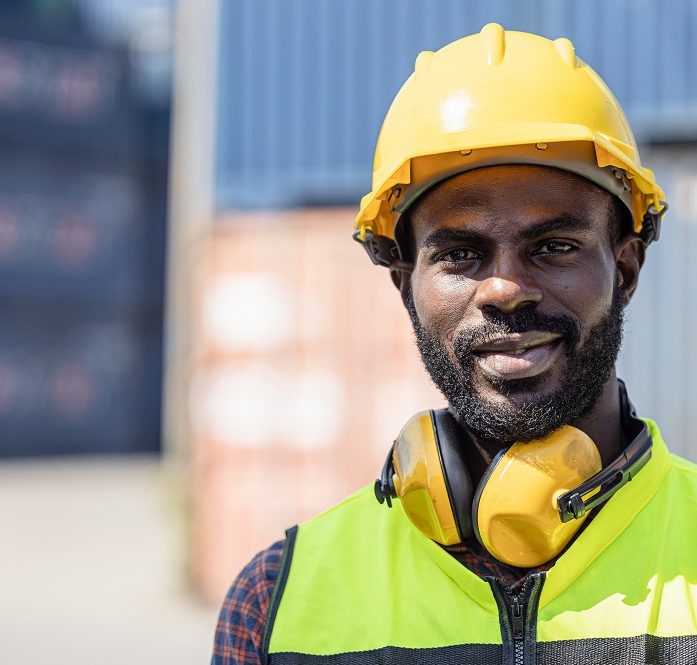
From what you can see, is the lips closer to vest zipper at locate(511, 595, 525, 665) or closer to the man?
the man

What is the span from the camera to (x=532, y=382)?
172 cm

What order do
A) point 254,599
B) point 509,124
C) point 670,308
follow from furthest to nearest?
point 670,308 → point 254,599 → point 509,124

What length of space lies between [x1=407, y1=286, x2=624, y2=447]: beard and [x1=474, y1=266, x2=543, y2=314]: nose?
2cm

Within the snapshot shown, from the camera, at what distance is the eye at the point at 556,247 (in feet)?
5.75

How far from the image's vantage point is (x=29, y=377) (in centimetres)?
2281

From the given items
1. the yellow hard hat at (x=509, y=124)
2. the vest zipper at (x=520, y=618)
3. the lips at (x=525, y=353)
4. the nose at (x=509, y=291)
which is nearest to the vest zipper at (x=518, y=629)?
the vest zipper at (x=520, y=618)

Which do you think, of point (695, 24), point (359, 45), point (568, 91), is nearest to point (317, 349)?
point (359, 45)

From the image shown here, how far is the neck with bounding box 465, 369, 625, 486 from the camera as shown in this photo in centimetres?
184

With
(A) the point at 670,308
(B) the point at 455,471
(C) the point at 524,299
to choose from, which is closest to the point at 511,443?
(B) the point at 455,471

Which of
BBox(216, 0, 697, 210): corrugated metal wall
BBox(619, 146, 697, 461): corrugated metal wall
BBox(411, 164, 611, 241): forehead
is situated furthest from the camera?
BBox(216, 0, 697, 210): corrugated metal wall

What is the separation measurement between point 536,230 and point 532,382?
0.86ft

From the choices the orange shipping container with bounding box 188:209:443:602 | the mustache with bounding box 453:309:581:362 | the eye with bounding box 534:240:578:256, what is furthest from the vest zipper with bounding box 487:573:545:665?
the orange shipping container with bounding box 188:209:443:602

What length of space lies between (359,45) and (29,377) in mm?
15585

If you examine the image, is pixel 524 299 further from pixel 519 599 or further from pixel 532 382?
pixel 519 599
